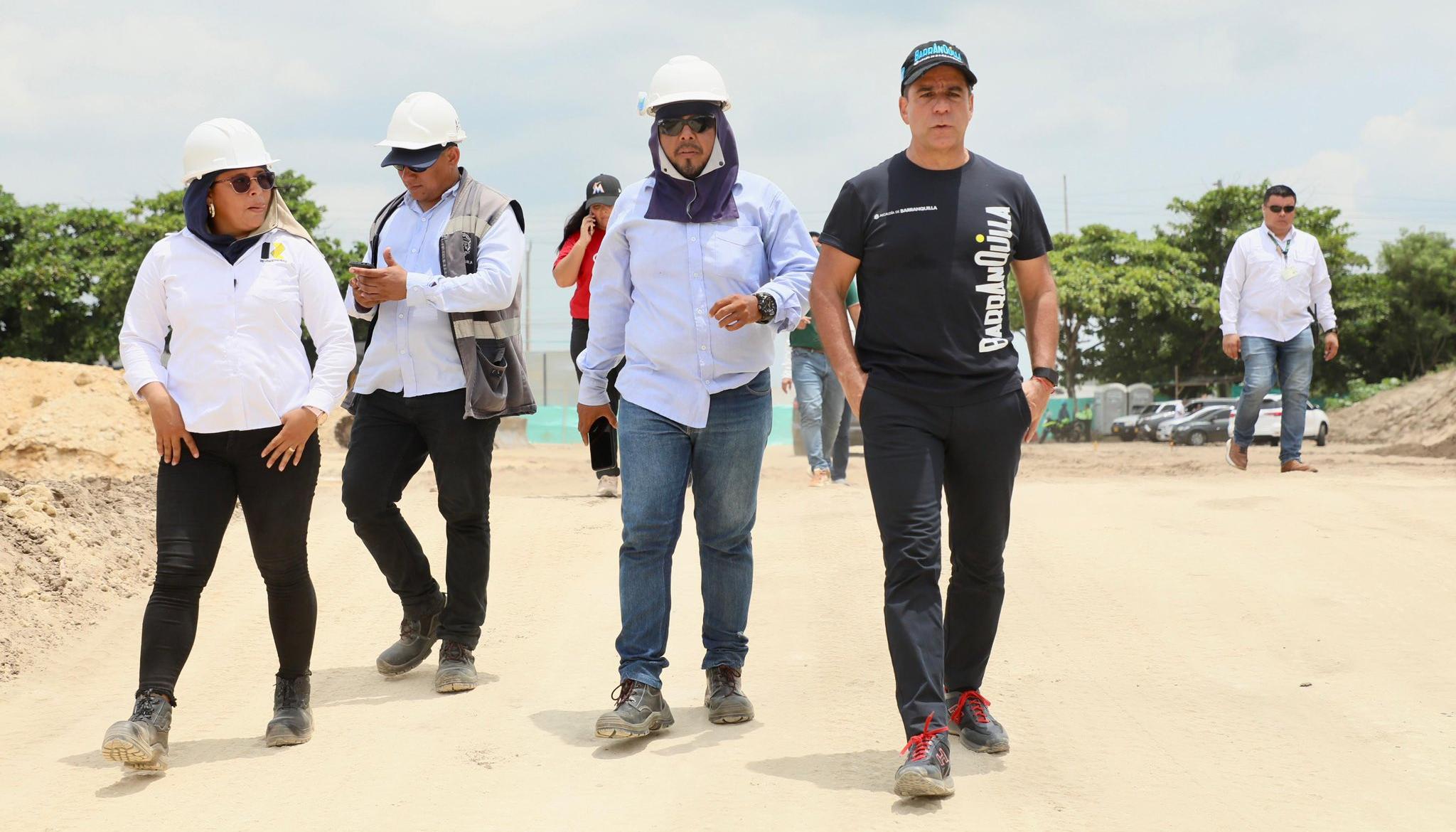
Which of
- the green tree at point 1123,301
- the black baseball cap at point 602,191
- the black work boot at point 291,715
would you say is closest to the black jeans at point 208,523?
the black work boot at point 291,715

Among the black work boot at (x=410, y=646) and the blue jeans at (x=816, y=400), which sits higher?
the blue jeans at (x=816, y=400)

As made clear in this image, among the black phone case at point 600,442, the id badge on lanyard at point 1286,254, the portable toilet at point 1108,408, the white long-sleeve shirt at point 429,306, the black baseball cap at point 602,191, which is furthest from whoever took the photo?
the portable toilet at point 1108,408

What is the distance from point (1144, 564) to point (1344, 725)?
246 cm

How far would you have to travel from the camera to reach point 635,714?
4441 mm

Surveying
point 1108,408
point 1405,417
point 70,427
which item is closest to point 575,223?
point 70,427

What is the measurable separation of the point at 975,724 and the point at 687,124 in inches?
87.9

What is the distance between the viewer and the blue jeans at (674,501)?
457cm

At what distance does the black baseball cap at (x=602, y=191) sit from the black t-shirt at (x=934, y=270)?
402 cm

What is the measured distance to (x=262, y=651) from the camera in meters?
6.18

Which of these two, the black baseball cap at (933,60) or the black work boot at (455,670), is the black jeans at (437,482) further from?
the black baseball cap at (933,60)

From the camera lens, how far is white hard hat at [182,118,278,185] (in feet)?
14.3

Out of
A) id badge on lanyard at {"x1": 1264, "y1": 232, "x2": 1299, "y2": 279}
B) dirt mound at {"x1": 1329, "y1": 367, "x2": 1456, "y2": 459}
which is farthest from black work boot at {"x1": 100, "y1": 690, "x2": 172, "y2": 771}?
dirt mound at {"x1": 1329, "y1": 367, "x2": 1456, "y2": 459}

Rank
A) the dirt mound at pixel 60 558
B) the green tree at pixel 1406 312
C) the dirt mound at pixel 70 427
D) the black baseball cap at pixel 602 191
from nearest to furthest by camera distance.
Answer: the dirt mound at pixel 60 558
the black baseball cap at pixel 602 191
the dirt mound at pixel 70 427
the green tree at pixel 1406 312

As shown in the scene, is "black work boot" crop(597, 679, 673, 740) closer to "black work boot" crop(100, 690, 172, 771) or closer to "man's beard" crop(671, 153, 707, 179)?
"black work boot" crop(100, 690, 172, 771)
